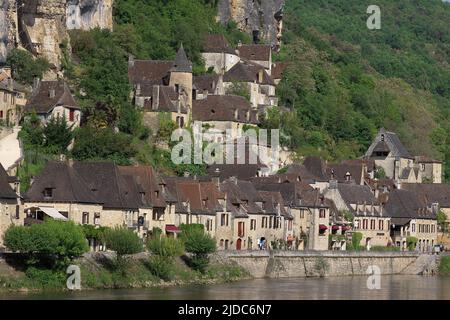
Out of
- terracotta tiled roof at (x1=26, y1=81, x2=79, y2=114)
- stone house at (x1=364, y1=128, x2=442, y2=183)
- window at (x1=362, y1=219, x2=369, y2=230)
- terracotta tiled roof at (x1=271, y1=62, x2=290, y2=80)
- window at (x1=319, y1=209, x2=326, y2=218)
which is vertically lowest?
window at (x1=362, y1=219, x2=369, y2=230)

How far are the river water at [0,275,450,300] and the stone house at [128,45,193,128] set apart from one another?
2259cm

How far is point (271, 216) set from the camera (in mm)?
110312

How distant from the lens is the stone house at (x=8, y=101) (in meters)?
108

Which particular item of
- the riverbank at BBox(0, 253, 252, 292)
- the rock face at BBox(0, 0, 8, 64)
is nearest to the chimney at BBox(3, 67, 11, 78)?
the rock face at BBox(0, 0, 8, 64)

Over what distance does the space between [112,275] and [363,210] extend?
39.1 metres

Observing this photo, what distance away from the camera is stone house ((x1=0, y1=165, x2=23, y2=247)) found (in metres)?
85.9

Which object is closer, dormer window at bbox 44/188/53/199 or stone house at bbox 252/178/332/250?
dormer window at bbox 44/188/53/199

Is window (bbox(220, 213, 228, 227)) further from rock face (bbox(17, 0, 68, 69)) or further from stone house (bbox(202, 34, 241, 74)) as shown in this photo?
stone house (bbox(202, 34, 241, 74))

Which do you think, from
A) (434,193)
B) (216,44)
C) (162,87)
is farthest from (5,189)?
(434,193)

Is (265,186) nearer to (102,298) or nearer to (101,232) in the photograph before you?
(101,232)

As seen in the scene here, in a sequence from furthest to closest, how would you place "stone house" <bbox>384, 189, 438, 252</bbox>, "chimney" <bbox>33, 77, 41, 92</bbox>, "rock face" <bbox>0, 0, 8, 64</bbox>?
1. "stone house" <bbox>384, 189, 438, 252</bbox>
2. "chimney" <bbox>33, 77, 41, 92</bbox>
3. "rock face" <bbox>0, 0, 8, 64</bbox>

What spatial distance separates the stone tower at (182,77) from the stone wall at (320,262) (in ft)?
67.7

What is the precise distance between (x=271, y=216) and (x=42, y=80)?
19471 millimetres

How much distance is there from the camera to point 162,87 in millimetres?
122250
